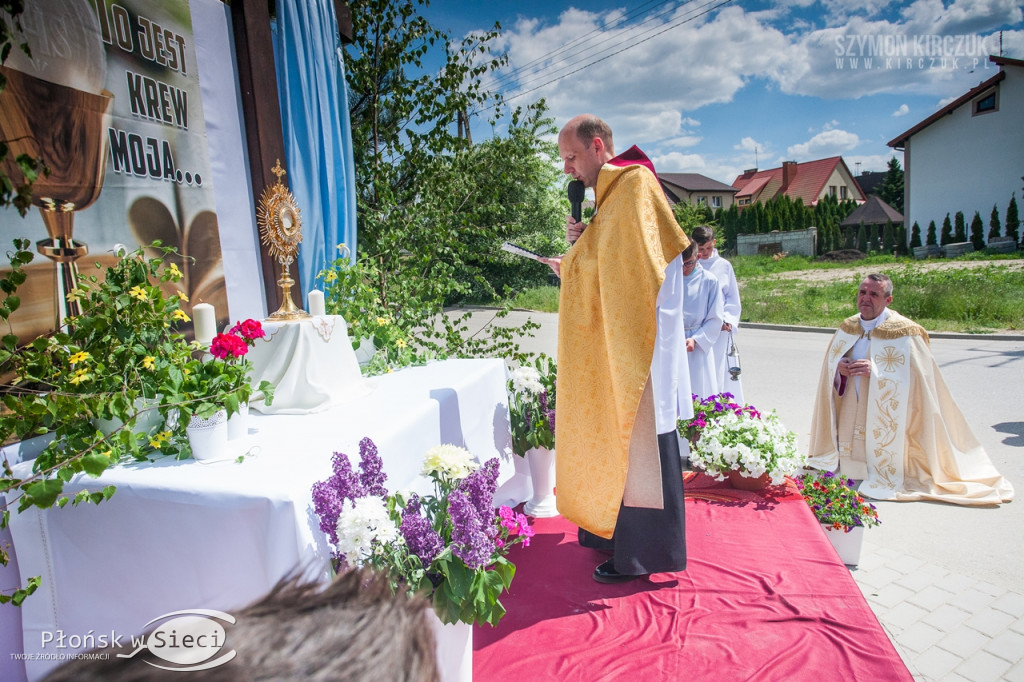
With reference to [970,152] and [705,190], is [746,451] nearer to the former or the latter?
[970,152]

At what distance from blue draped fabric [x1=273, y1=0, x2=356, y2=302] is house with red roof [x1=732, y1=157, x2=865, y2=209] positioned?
150 ft

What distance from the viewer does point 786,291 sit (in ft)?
58.9

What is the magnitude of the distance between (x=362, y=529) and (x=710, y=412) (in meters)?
2.87

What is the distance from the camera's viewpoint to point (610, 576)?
283 cm

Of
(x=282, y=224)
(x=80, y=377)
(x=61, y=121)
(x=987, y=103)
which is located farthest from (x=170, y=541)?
(x=987, y=103)

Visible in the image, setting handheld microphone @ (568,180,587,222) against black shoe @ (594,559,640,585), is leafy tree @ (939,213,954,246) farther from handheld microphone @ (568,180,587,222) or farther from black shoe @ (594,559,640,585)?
black shoe @ (594,559,640,585)

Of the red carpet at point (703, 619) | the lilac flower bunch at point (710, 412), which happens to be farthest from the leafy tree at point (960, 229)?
the red carpet at point (703, 619)

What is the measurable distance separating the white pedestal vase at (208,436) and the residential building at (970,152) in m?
32.1

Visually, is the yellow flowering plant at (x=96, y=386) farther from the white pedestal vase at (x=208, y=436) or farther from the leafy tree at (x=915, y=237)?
the leafy tree at (x=915, y=237)

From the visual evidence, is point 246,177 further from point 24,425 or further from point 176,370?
point 24,425

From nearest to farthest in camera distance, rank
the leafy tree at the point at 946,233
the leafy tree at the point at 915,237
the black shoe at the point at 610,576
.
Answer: the black shoe at the point at 610,576 < the leafy tree at the point at 946,233 < the leafy tree at the point at 915,237

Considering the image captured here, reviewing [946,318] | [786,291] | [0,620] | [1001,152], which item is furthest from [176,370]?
[1001,152]

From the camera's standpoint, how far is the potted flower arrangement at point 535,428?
11.2 feet

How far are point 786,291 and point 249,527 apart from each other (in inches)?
734
